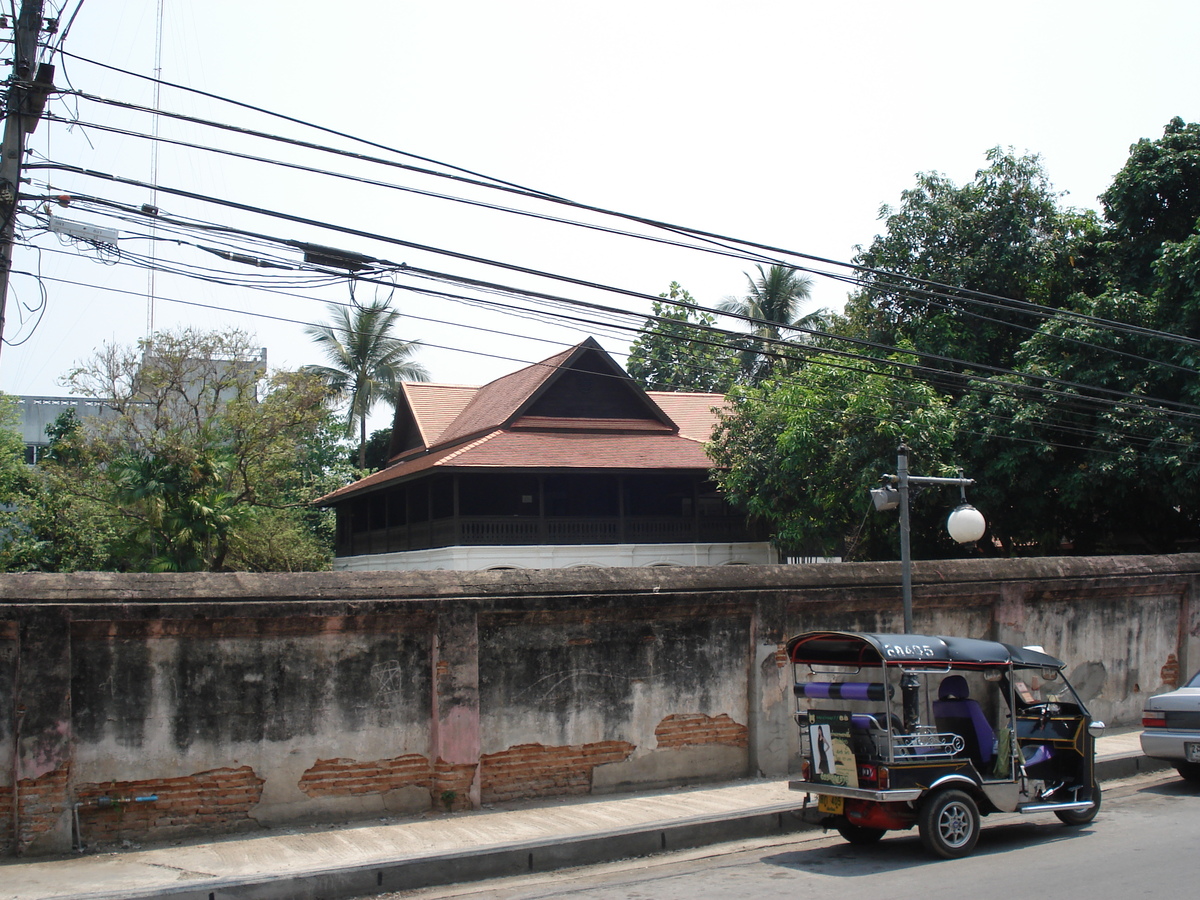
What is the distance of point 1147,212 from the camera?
24.1m

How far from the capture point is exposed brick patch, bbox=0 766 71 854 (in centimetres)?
746

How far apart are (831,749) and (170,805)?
5.14m

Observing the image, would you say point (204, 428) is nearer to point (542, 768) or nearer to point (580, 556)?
point (580, 556)

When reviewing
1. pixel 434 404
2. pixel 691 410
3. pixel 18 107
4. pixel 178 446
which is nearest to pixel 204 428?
pixel 178 446

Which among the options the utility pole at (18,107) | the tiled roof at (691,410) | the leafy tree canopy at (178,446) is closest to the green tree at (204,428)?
the leafy tree canopy at (178,446)

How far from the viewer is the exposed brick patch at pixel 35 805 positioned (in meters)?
7.46

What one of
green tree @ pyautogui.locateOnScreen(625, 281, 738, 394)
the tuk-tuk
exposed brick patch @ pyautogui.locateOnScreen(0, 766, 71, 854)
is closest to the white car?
the tuk-tuk

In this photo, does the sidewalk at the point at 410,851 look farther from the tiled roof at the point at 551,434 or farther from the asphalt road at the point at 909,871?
the tiled roof at the point at 551,434

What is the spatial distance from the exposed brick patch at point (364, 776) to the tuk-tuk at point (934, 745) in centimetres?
317

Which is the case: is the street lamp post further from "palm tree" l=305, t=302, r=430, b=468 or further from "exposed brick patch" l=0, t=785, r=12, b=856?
"palm tree" l=305, t=302, r=430, b=468

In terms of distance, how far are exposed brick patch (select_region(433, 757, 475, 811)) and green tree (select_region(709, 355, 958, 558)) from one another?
15.2 metres

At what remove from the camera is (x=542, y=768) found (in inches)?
373

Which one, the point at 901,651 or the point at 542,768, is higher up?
the point at 901,651

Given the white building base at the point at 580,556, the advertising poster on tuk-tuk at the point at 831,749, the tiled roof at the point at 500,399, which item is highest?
the tiled roof at the point at 500,399
